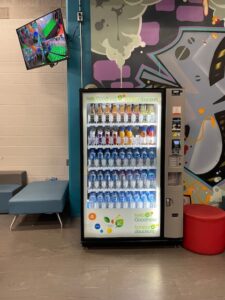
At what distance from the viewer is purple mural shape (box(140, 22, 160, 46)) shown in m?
4.08

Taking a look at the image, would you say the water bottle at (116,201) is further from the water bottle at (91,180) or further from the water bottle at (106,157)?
the water bottle at (106,157)

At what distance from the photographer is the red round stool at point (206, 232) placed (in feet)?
11.0

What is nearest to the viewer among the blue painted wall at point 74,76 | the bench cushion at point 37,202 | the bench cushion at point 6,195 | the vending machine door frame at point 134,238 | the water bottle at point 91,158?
the vending machine door frame at point 134,238

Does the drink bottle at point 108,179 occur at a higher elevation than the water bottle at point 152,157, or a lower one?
lower

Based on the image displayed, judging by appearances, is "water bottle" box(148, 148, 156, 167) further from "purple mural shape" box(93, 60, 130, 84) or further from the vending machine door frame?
"purple mural shape" box(93, 60, 130, 84)

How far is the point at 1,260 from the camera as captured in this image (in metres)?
3.24

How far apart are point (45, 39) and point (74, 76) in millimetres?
631

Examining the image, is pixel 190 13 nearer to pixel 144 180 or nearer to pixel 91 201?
pixel 144 180

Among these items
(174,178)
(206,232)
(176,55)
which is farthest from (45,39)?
(206,232)

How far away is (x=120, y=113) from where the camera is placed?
348cm

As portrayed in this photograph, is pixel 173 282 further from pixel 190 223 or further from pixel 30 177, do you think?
pixel 30 177

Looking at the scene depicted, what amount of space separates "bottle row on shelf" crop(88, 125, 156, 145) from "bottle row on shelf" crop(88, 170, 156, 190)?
0.37m

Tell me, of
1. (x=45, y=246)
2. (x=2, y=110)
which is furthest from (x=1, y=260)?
(x=2, y=110)

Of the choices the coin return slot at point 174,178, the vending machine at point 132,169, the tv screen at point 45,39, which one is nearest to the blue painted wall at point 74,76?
the tv screen at point 45,39
